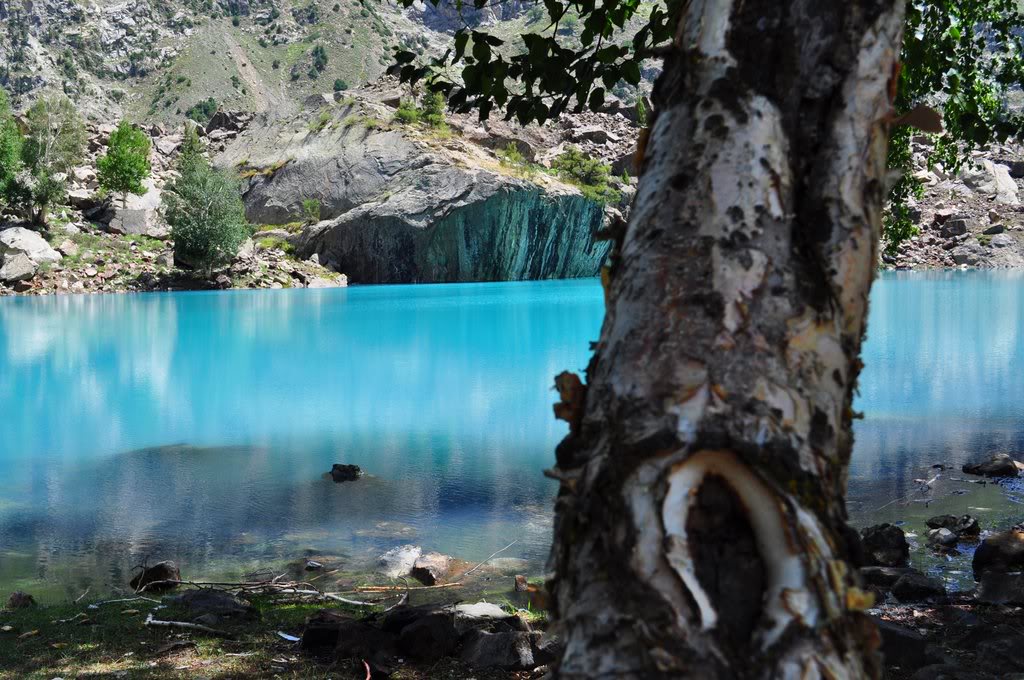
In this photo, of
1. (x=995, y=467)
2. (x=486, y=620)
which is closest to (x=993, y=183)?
(x=995, y=467)

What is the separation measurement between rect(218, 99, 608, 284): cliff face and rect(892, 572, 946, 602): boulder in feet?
149

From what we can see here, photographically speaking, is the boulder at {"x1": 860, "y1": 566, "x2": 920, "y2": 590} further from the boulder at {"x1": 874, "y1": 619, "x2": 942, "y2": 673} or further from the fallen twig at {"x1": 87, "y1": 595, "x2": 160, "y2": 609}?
the fallen twig at {"x1": 87, "y1": 595, "x2": 160, "y2": 609}

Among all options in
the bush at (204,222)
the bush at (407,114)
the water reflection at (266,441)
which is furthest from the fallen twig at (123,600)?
the bush at (407,114)

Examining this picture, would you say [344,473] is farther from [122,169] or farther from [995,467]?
[122,169]

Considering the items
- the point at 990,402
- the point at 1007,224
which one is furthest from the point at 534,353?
the point at 1007,224

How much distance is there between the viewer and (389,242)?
50.1 metres

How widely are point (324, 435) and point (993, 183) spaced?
78211 millimetres

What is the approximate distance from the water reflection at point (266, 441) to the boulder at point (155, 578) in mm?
351

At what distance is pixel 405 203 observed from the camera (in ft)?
161

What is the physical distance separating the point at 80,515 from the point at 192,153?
43.9 m

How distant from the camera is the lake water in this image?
6145 millimetres

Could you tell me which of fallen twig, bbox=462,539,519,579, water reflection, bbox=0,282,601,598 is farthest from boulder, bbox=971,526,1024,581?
fallen twig, bbox=462,539,519,579

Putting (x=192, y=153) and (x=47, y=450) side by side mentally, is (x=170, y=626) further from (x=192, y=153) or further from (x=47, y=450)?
(x=192, y=153)

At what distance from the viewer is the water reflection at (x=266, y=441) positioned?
6.15m
